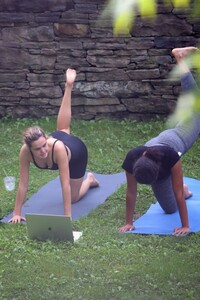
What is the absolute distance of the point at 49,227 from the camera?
4484mm

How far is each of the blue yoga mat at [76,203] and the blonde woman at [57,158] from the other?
14 centimetres

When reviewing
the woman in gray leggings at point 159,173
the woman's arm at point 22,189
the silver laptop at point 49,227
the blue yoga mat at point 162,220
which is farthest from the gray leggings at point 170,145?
the woman's arm at point 22,189

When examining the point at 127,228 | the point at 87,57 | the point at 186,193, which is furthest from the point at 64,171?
the point at 87,57

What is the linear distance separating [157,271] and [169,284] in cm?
22

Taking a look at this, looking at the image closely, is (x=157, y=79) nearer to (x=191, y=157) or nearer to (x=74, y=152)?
(x=191, y=157)

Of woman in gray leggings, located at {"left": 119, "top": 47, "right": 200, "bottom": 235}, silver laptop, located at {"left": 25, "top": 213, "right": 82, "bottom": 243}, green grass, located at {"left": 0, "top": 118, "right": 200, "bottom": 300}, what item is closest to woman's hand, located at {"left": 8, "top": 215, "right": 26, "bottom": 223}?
green grass, located at {"left": 0, "top": 118, "right": 200, "bottom": 300}

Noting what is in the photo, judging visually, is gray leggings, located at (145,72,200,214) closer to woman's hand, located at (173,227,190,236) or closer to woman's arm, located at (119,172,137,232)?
woman's arm, located at (119,172,137,232)

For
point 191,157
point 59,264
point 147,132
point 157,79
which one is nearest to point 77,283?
point 59,264

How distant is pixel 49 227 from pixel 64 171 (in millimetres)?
721

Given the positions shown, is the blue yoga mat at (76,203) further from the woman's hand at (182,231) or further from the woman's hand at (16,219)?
the woman's hand at (182,231)

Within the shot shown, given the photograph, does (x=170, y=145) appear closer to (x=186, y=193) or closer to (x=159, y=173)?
(x=159, y=173)

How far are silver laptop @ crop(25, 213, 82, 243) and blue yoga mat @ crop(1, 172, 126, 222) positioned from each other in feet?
2.64

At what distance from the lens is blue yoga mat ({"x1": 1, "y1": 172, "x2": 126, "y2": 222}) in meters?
5.61

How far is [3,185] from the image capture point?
6.46 metres
